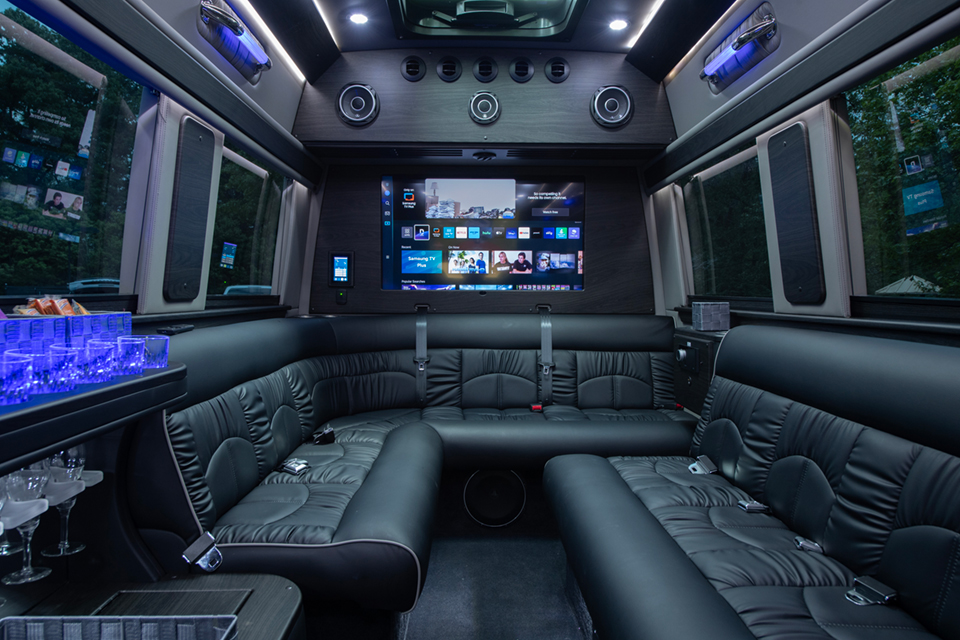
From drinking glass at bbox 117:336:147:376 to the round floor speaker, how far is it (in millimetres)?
2016

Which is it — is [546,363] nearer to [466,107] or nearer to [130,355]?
[466,107]

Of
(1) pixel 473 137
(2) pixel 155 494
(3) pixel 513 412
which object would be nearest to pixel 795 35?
(1) pixel 473 137

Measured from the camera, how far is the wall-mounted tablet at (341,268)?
3.57 meters

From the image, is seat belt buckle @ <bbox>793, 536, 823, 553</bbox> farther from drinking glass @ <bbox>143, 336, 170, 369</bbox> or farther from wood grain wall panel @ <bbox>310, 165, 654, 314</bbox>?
wood grain wall panel @ <bbox>310, 165, 654, 314</bbox>

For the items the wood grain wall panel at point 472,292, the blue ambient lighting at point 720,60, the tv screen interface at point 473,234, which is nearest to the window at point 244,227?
the wood grain wall panel at point 472,292

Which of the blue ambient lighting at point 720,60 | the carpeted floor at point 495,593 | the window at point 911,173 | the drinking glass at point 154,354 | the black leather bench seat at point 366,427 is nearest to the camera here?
the drinking glass at point 154,354

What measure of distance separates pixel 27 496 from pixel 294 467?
111 cm

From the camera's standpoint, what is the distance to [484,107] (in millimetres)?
3119

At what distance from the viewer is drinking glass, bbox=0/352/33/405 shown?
81cm

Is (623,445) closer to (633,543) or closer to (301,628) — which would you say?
(633,543)

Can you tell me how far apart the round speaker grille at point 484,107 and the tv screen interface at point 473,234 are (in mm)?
541

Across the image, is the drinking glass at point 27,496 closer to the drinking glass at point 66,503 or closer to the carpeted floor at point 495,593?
the drinking glass at point 66,503

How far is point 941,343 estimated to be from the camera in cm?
153

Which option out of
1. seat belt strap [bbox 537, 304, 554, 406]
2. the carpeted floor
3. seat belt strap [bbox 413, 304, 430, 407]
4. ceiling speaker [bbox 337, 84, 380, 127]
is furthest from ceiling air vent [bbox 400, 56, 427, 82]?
the carpeted floor
